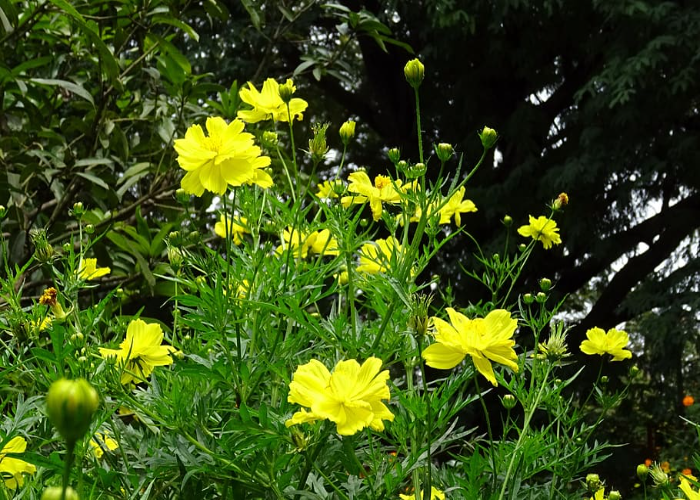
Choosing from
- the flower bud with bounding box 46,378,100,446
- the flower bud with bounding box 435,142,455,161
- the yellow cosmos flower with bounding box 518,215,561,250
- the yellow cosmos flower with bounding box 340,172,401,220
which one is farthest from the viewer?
the yellow cosmos flower with bounding box 518,215,561,250

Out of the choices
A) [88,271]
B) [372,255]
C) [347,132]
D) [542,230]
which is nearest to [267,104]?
[347,132]

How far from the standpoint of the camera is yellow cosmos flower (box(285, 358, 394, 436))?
65cm

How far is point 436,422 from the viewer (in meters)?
0.79

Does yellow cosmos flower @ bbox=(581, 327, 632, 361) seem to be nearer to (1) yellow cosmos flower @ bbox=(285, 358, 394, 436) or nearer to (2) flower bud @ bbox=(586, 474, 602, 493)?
(2) flower bud @ bbox=(586, 474, 602, 493)

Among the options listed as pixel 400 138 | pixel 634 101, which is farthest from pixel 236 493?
pixel 400 138

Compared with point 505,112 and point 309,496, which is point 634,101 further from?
point 309,496

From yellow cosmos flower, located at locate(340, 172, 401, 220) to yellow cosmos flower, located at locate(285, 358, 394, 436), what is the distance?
13.8 inches

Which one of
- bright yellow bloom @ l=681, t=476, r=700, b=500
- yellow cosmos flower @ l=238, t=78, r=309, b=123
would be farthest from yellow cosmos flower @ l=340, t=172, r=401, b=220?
bright yellow bloom @ l=681, t=476, r=700, b=500

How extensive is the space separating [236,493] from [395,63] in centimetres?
472

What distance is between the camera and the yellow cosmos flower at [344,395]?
2.12ft

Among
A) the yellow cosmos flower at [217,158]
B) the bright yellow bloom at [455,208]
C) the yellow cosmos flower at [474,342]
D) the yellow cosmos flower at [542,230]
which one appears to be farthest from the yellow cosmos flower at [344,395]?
the yellow cosmos flower at [542,230]

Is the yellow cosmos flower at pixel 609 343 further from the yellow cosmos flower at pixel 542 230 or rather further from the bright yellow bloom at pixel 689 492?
the bright yellow bloom at pixel 689 492

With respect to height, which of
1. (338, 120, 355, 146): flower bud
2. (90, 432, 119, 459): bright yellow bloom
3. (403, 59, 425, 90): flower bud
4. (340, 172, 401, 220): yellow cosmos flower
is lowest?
(90, 432, 119, 459): bright yellow bloom

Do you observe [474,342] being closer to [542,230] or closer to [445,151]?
[445,151]
